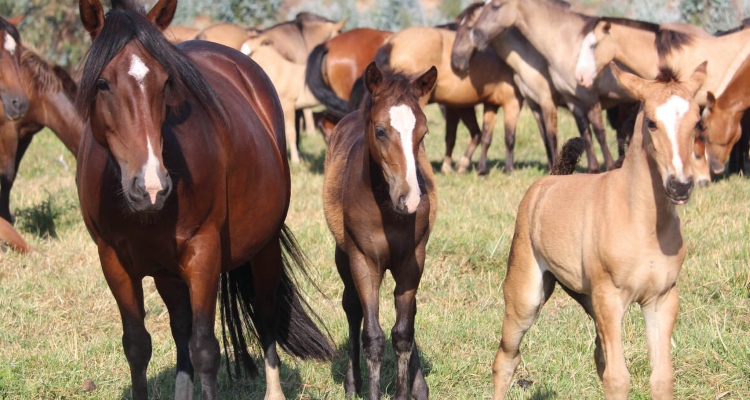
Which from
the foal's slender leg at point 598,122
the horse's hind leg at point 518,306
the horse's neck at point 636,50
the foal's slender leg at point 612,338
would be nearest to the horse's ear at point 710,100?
the horse's neck at point 636,50

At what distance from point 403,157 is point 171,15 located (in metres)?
1.18

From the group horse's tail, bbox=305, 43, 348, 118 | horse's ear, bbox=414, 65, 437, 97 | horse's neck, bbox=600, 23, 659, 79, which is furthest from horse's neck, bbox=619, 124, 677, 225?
horse's tail, bbox=305, 43, 348, 118

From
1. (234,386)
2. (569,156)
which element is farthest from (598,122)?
(234,386)

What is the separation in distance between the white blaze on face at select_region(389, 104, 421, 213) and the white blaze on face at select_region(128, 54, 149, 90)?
1.25m

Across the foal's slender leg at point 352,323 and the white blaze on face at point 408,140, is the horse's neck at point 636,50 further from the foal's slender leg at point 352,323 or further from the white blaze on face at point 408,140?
Result: the white blaze on face at point 408,140

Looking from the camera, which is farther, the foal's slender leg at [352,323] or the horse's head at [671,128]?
the foal's slender leg at [352,323]

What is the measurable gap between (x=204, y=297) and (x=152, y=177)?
0.73m

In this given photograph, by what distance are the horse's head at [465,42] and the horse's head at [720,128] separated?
3.12m

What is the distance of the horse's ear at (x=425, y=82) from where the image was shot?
4391 mm

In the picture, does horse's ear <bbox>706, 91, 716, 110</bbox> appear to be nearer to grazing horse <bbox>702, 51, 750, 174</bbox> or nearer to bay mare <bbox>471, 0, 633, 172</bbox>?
grazing horse <bbox>702, 51, 750, 174</bbox>

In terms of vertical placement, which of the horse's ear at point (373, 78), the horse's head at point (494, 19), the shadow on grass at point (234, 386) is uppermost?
the horse's ear at point (373, 78)

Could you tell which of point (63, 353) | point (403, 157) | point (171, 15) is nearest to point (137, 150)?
point (171, 15)

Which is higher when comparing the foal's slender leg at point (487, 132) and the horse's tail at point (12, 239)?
the horse's tail at point (12, 239)

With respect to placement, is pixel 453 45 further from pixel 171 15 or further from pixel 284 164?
pixel 171 15
